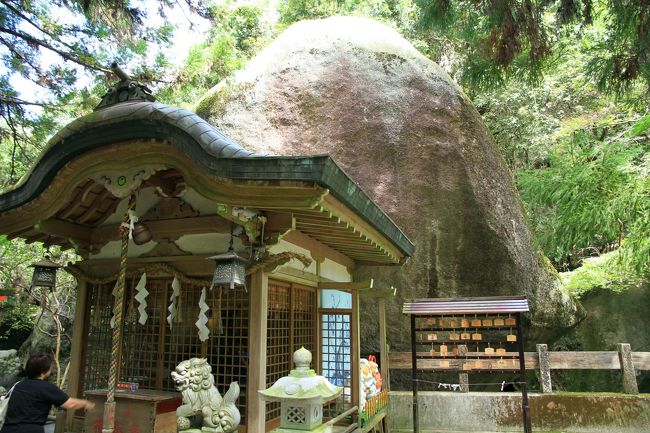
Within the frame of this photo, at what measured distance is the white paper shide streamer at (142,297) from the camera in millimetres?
6125

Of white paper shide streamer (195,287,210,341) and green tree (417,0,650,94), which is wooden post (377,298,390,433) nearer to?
white paper shide streamer (195,287,210,341)

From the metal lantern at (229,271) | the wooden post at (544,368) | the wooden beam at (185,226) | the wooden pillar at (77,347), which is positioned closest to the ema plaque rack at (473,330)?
the wooden post at (544,368)

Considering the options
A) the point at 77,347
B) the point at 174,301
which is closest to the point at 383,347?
the point at 174,301

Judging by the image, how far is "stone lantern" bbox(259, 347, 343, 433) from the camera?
163 inches

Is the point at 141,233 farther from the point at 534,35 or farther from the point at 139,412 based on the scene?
the point at 534,35

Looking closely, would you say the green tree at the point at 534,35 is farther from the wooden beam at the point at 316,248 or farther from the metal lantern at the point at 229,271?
the metal lantern at the point at 229,271

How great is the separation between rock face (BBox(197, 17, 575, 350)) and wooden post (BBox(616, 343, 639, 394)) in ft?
7.94

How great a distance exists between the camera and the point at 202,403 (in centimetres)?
474

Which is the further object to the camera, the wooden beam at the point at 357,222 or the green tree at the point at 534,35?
the green tree at the point at 534,35

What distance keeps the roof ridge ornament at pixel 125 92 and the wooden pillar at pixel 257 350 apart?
2494 mm

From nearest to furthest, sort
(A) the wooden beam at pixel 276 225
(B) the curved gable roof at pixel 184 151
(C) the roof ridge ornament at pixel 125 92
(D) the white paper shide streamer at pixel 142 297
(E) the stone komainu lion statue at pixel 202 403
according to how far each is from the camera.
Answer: (B) the curved gable roof at pixel 184 151 → (E) the stone komainu lion statue at pixel 202 403 → (A) the wooden beam at pixel 276 225 → (C) the roof ridge ornament at pixel 125 92 → (D) the white paper shide streamer at pixel 142 297

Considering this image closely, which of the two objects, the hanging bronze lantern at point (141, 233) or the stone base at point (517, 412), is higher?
the hanging bronze lantern at point (141, 233)

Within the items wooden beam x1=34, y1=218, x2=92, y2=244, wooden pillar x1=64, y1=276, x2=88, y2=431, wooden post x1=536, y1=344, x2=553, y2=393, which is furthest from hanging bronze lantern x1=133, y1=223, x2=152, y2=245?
wooden post x1=536, y1=344, x2=553, y2=393

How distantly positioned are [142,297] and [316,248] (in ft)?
8.35
